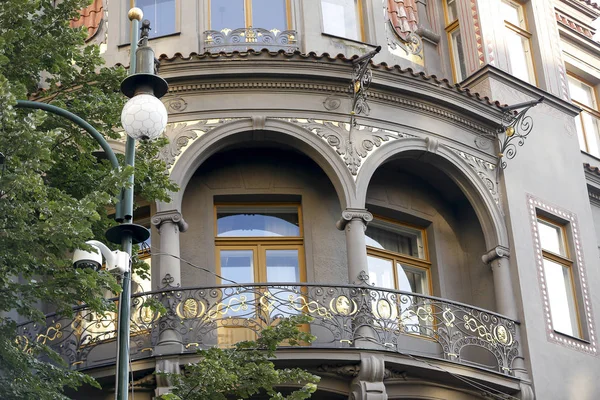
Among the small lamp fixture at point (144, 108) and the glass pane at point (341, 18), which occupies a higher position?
the glass pane at point (341, 18)

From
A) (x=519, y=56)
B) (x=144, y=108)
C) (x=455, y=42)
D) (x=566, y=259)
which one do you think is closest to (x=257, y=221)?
(x=566, y=259)

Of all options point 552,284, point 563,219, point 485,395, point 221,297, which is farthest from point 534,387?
point 221,297

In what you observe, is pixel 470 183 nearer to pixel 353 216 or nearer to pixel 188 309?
pixel 353 216

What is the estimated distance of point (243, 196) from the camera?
1952cm

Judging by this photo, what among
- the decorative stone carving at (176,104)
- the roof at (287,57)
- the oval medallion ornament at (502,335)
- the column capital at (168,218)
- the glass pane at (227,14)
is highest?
the glass pane at (227,14)

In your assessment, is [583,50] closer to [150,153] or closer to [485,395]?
[485,395]

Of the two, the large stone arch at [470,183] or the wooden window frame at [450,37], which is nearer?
the large stone arch at [470,183]

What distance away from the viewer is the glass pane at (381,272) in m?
19.7

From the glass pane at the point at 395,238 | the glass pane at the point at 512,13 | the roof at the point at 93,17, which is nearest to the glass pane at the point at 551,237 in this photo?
the glass pane at the point at 395,238

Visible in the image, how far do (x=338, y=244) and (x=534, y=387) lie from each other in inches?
143

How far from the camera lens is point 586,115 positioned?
2555 centimetres

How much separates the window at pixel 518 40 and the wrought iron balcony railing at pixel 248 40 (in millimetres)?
4481

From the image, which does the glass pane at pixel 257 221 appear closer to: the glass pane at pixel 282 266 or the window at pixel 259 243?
the window at pixel 259 243

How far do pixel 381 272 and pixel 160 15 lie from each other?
18.0ft
